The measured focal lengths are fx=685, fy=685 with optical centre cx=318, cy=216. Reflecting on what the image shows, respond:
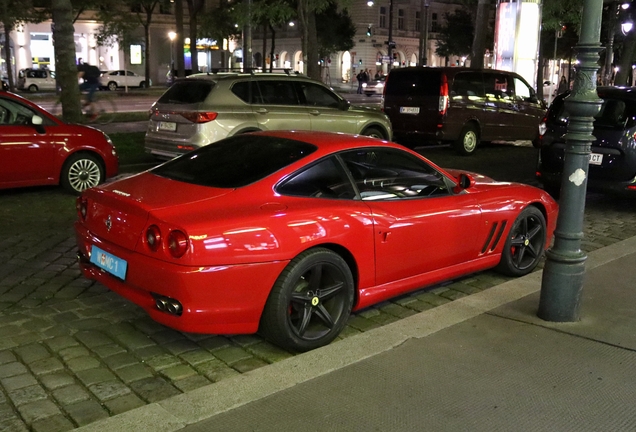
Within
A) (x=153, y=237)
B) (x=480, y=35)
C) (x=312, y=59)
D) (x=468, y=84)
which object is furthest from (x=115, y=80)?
(x=153, y=237)

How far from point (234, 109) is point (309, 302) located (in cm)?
701

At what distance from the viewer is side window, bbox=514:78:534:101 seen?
667 inches

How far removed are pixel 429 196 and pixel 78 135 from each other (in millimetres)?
6012

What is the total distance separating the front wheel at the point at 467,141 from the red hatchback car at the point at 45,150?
8383 millimetres

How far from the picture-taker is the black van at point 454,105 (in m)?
15.1

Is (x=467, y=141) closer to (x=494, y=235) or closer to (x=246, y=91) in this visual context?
(x=246, y=91)

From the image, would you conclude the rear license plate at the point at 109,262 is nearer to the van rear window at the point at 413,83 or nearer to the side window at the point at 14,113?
the side window at the point at 14,113

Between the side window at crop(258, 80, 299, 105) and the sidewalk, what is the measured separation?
712 centimetres

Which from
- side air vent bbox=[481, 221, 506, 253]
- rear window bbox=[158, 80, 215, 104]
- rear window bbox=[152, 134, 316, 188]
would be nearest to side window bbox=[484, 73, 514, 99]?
rear window bbox=[158, 80, 215, 104]

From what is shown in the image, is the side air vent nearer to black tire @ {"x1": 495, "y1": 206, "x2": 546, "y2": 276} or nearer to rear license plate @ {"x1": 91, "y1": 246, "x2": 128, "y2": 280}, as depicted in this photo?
black tire @ {"x1": 495, "y1": 206, "x2": 546, "y2": 276}

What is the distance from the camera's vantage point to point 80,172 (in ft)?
32.0

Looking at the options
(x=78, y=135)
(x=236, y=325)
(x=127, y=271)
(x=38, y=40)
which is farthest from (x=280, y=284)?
(x=38, y=40)

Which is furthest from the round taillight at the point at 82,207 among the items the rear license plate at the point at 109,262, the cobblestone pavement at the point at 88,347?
the cobblestone pavement at the point at 88,347

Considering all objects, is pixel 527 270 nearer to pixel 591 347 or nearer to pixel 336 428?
pixel 591 347
